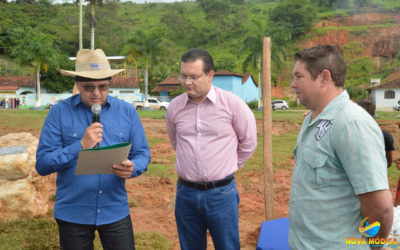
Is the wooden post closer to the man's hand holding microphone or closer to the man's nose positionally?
the man's nose

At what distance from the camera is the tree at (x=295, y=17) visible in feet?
258

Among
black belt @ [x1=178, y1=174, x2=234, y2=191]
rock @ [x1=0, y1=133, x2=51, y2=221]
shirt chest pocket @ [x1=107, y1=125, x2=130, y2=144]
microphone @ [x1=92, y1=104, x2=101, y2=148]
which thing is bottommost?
rock @ [x1=0, y1=133, x2=51, y2=221]

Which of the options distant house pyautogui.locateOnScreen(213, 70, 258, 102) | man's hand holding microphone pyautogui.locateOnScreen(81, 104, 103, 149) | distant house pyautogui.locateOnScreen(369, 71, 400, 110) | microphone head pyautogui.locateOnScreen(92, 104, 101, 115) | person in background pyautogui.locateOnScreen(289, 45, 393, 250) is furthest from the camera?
distant house pyautogui.locateOnScreen(213, 70, 258, 102)

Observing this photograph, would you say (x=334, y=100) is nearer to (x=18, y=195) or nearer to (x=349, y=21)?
(x=18, y=195)

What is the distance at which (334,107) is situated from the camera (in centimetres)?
191

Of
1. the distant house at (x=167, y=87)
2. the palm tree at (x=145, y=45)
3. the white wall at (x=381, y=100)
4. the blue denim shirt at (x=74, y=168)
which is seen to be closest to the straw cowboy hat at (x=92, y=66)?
the blue denim shirt at (x=74, y=168)

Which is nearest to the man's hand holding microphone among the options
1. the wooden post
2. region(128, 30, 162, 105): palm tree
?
the wooden post

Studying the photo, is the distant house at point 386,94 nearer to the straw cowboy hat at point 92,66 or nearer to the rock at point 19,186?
the rock at point 19,186

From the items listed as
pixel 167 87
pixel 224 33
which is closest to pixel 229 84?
pixel 167 87

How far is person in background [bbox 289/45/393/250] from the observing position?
173 centimetres

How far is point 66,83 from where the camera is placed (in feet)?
146

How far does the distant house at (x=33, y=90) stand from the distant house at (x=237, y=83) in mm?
10323

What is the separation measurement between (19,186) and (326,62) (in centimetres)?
495

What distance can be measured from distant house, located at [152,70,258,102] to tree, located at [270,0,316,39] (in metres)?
33.7
